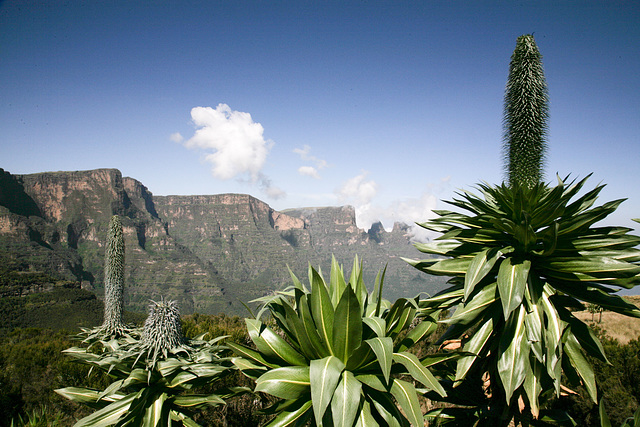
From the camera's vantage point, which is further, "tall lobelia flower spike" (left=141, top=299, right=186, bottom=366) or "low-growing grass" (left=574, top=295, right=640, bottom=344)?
"low-growing grass" (left=574, top=295, right=640, bottom=344)

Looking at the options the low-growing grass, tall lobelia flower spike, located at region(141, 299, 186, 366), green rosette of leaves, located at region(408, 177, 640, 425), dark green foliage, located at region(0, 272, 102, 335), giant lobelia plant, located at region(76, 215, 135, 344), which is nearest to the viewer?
green rosette of leaves, located at region(408, 177, 640, 425)

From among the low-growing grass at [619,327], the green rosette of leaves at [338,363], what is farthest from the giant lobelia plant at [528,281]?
the low-growing grass at [619,327]

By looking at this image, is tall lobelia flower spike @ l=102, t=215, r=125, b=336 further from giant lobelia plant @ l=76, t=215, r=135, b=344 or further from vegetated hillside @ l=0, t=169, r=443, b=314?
vegetated hillside @ l=0, t=169, r=443, b=314

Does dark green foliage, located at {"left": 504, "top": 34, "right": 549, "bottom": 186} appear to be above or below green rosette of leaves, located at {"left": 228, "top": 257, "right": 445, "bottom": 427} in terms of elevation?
above

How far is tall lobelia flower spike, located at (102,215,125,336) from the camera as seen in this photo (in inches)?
155

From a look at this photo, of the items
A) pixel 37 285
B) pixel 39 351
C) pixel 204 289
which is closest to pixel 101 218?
pixel 204 289

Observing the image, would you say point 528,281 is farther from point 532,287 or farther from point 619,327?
point 619,327

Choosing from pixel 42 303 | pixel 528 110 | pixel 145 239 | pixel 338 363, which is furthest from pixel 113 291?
pixel 145 239

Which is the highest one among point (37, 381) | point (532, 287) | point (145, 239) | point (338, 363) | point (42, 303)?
point (532, 287)

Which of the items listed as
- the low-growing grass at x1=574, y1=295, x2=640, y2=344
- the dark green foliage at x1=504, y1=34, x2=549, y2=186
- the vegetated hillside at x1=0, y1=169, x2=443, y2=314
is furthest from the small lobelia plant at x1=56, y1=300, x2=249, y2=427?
the vegetated hillside at x1=0, y1=169, x2=443, y2=314

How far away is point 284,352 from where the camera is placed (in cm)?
212

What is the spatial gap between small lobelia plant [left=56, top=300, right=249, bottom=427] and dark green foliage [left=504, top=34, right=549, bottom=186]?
3208mm

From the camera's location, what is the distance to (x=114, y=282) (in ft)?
13.4

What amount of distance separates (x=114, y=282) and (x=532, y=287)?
4.72 meters
